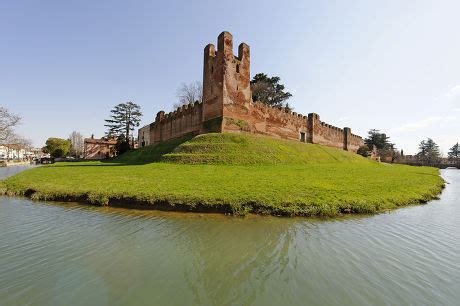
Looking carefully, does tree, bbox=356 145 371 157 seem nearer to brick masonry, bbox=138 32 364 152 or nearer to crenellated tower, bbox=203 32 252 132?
brick masonry, bbox=138 32 364 152

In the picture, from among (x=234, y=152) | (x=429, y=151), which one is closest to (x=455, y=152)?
(x=429, y=151)

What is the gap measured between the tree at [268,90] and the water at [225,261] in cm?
4666

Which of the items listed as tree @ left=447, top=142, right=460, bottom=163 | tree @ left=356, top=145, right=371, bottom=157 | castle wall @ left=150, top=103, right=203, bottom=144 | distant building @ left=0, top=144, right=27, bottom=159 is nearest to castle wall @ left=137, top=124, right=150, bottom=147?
castle wall @ left=150, top=103, right=203, bottom=144

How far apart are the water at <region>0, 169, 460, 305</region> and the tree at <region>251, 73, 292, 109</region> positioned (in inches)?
1837

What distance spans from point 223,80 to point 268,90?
1140 inches

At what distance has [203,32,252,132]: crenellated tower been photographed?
27.7m

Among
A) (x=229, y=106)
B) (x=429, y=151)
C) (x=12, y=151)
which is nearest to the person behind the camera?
(x=229, y=106)

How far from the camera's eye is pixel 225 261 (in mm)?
5078

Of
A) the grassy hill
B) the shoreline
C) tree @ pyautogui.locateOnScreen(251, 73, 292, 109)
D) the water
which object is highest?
tree @ pyautogui.locateOnScreen(251, 73, 292, 109)

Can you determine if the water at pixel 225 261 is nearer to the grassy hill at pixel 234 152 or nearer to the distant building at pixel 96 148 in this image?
the grassy hill at pixel 234 152

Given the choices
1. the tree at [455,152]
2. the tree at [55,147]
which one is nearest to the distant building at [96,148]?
the tree at [55,147]

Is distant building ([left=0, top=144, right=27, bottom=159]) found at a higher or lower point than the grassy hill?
higher

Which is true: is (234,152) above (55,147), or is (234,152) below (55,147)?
below

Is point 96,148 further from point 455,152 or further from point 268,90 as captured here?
point 455,152
